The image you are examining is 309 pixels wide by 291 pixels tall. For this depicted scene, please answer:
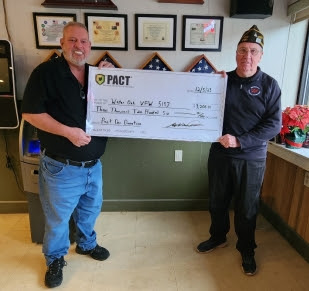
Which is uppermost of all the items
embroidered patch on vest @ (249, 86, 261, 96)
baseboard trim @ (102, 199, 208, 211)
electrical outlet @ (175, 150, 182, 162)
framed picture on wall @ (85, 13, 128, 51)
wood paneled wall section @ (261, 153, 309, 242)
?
framed picture on wall @ (85, 13, 128, 51)

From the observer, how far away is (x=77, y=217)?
5.98 feet

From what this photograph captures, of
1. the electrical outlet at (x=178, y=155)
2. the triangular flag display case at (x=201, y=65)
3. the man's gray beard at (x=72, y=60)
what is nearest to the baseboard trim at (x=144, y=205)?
the electrical outlet at (x=178, y=155)

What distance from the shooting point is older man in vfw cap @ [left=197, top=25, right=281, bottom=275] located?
1572 millimetres

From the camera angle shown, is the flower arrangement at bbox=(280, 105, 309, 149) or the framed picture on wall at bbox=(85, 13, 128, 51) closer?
the flower arrangement at bbox=(280, 105, 309, 149)

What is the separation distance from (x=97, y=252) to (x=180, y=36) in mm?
1880

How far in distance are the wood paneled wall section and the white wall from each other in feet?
2.43

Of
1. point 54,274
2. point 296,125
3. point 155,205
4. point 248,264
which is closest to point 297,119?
point 296,125

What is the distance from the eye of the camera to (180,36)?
218 cm

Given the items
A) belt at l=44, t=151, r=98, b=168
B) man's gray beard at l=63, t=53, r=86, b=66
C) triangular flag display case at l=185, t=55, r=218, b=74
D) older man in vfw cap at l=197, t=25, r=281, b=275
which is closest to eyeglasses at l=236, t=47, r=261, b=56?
older man in vfw cap at l=197, t=25, r=281, b=275

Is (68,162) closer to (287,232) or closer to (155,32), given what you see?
(155,32)

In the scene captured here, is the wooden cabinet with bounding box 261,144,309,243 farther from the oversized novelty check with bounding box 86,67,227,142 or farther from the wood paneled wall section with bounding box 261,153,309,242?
the oversized novelty check with bounding box 86,67,227,142

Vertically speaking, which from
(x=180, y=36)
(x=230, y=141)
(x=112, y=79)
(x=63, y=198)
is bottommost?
(x=63, y=198)

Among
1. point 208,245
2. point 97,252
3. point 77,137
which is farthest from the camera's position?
point 208,245

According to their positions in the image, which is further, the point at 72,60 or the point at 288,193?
the point at 288,193
